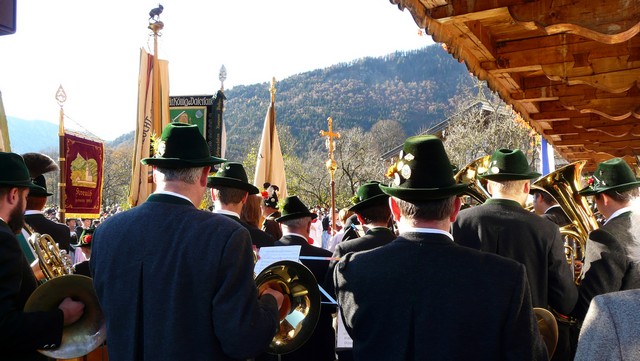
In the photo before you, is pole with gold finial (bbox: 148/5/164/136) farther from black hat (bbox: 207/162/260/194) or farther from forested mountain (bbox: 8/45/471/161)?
forested mountain (bbox: 8/45/471/161)

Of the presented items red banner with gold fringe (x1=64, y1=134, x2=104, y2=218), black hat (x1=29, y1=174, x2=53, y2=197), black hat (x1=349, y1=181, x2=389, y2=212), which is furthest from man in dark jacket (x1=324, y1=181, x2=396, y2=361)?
red banner with gold fringe (x1=64, y1=134, x2=104, y2=218)

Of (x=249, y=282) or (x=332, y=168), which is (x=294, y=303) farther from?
(x=332, y=168)

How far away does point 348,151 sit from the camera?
45906 mm

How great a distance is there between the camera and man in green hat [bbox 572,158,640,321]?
3223 millimetres

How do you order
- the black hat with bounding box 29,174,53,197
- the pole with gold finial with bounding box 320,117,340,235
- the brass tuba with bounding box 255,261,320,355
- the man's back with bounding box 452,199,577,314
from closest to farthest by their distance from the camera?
the brass tuba with bounding box 255,261,320,355 → the man's back with bounding box 452,199,577,314 → the black hat with bounding box 29,174,53,197 → the pole with gold finial with bounding box 320,117,340,235

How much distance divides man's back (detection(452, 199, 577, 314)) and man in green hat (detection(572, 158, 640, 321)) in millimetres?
137

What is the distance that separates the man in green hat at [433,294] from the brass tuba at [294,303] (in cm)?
72

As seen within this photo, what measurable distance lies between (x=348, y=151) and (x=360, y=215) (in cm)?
4177

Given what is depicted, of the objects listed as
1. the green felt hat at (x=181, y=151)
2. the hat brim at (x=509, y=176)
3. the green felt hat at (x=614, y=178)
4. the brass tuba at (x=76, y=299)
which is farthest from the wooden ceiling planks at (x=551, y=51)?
the brass tuba at (x=76, y=299)

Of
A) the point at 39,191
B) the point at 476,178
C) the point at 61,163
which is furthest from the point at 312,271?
the point at 61,163

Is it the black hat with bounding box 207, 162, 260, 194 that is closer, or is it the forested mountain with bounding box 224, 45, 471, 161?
the black hat with bounding box 207, 162, 260, 194

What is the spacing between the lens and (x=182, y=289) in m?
2.37

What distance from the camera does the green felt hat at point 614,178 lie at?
11.9ft

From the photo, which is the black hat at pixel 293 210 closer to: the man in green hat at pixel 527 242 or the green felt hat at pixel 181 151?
the man in green hat at pixel 527 242
